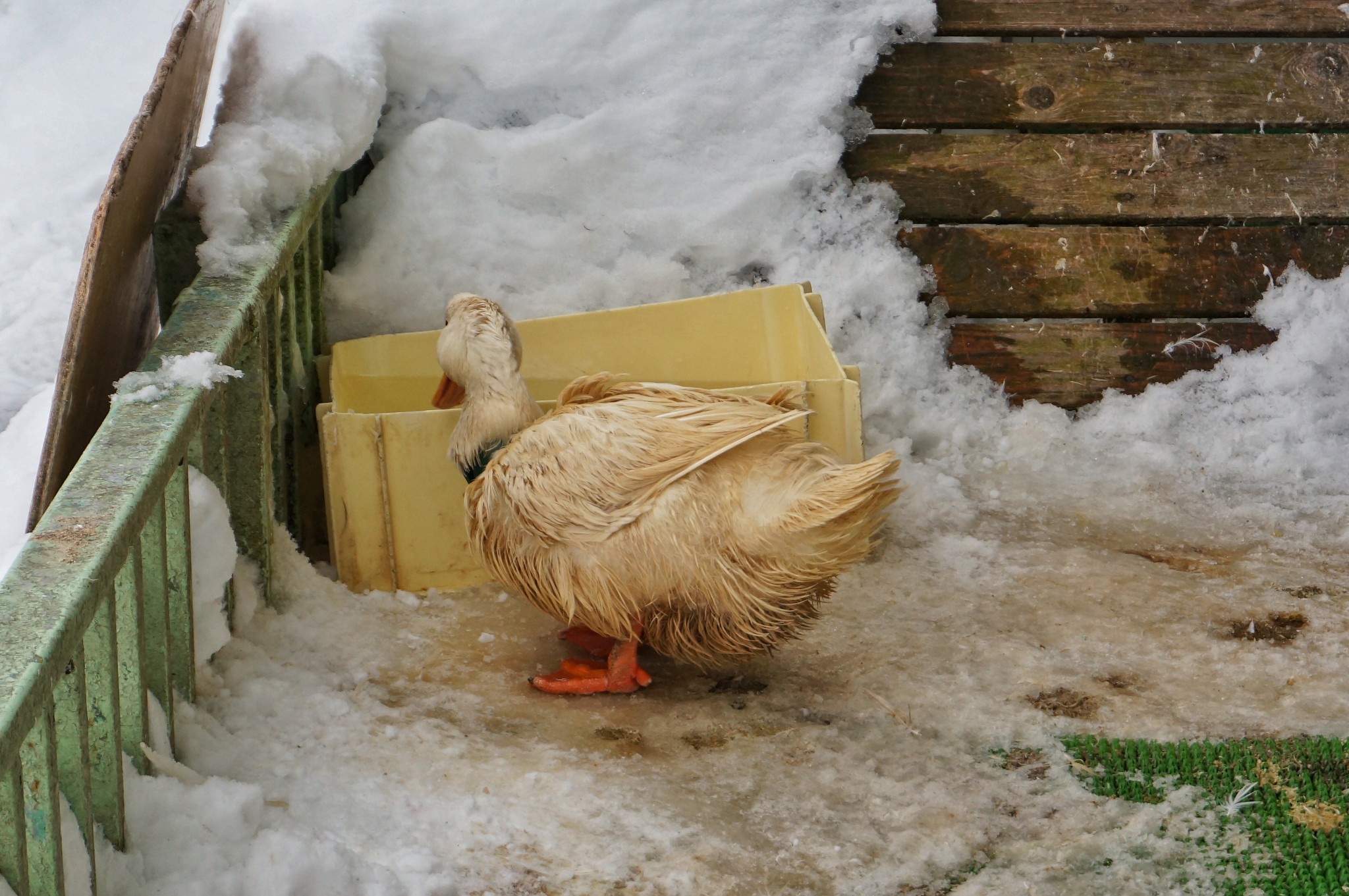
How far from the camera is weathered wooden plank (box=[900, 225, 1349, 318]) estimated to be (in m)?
3.47

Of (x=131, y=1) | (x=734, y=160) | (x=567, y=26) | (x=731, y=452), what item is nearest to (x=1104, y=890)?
(x=731, y=452)

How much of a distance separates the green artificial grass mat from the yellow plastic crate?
876 mm

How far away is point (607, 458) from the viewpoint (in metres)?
2.17

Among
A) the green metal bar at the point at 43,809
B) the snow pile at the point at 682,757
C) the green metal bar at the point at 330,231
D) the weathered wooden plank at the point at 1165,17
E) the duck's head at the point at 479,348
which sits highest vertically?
the weathered wooden plank at the point at 1165,17

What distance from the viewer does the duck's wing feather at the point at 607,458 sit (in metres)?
2.14

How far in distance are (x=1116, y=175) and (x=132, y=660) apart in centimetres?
290

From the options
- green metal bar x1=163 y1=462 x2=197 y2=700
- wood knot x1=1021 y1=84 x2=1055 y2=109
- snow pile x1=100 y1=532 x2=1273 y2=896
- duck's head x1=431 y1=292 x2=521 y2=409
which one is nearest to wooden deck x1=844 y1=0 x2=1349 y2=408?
wood knot x1=1021 y1=84 x2=1055 y2=109

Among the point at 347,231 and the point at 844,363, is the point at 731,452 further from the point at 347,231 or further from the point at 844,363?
the point at 347,231

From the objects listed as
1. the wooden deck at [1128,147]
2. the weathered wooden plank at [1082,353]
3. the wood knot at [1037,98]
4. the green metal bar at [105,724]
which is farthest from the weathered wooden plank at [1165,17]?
the green metal bar at [105,724]

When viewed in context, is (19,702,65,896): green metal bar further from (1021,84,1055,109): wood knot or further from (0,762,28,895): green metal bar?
(1021,84,1055,109): wood knot

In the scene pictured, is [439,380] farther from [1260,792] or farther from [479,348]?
[1260,792]

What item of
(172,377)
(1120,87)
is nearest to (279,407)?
(172,377)

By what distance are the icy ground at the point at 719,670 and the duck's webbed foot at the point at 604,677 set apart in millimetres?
41

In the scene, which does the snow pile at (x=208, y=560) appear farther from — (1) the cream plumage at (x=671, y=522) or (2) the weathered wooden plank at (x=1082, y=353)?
(2) the weathered wooden plank at (x=1082, y=353)
